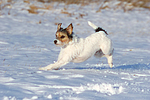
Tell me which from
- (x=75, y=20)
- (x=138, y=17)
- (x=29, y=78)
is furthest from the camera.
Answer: (x=138, y=17)

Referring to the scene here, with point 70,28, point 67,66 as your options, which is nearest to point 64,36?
point 70,28

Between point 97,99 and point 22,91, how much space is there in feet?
4.07

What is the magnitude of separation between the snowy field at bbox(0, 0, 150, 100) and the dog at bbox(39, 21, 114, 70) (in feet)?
0.90

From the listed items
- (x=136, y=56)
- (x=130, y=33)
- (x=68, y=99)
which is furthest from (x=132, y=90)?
(x=130, y=33)

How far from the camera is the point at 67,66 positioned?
7418 mm

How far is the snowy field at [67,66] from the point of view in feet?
15.0

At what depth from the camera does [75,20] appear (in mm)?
19984

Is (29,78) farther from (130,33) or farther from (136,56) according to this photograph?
(130,33)

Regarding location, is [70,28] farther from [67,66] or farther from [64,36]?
[67,66]

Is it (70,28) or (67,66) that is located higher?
(70,28)

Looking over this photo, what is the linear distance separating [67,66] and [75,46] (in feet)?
3.78

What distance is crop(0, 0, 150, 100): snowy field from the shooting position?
179 inches

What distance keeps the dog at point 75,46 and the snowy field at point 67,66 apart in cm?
28

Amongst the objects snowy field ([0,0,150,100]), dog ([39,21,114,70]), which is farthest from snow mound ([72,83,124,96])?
dog ([39,21,114,70])
